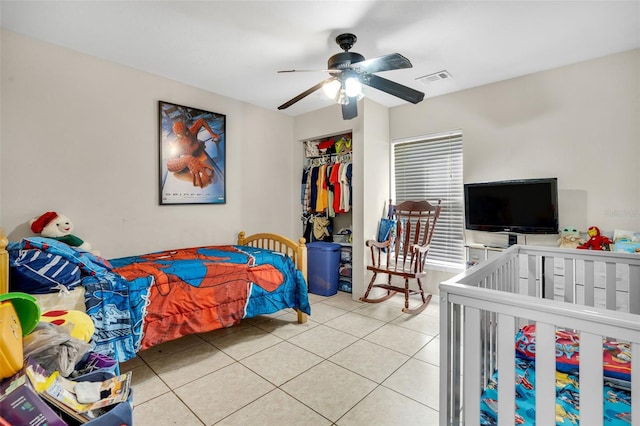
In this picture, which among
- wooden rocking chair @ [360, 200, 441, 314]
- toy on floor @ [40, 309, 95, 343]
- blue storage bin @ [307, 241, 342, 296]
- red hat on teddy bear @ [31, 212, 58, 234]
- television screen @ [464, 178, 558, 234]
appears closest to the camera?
toy on floor @ [40, 309, 95, 343]

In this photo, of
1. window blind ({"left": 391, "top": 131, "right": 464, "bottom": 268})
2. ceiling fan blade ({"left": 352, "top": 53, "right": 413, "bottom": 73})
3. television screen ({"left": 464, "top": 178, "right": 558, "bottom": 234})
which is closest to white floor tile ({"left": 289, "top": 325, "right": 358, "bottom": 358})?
window blind ({"left": 391, "top": 131, "right": 464, "bottom": 268})

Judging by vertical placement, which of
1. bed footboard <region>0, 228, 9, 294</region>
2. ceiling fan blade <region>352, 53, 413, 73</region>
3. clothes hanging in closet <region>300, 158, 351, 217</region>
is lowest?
bed footboard <region>0, 228, 9, 294</region>

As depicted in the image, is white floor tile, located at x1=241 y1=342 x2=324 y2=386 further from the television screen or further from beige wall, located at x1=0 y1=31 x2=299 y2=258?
the television screen

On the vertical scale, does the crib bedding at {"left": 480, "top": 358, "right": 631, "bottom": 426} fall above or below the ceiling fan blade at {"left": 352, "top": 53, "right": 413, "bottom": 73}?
below

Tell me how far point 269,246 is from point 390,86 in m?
2.24

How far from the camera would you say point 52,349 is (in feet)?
3.66

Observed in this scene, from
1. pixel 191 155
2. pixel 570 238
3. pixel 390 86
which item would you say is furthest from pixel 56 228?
pixel 570 238

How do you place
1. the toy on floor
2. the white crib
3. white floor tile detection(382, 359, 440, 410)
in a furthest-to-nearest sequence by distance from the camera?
white floor tile detection(382, 359, 440, 410)
the toy on floor
the white crib

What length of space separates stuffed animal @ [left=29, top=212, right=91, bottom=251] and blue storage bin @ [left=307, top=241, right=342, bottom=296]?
238 cm

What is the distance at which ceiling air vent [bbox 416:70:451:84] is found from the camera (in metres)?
3.00

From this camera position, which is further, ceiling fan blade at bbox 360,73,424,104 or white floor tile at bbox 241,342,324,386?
ceiling fan blade at bbox 360,73,424,104

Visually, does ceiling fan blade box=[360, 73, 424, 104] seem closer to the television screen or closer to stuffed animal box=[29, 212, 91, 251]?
the television screen

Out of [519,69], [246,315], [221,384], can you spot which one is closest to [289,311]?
[246,315]

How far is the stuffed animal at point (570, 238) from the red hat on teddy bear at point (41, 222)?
4258 mm
